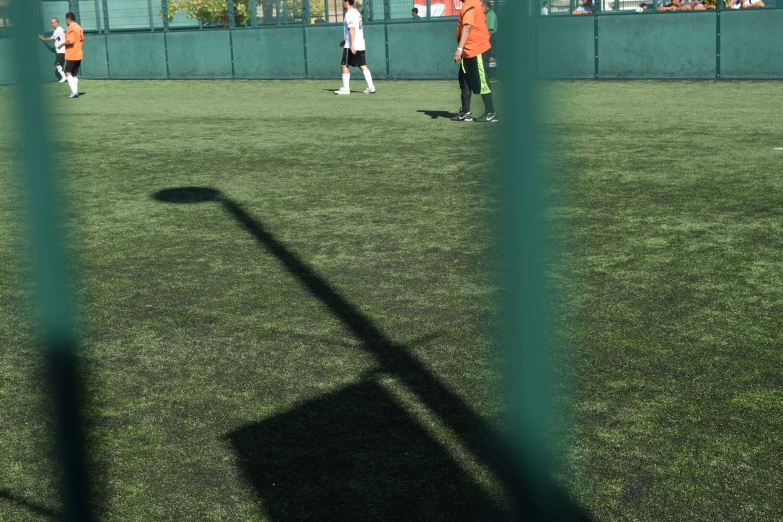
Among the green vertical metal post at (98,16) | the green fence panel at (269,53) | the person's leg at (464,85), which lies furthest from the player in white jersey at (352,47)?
the green vertical metal post at (98,16)

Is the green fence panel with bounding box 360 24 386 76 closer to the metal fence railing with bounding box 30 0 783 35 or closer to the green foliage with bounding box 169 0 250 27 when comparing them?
the metal fence railing with bounding box 30 0 783 35

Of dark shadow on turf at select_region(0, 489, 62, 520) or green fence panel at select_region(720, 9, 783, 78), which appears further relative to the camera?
green fence panel at select_region(720, 9, 783, 78)

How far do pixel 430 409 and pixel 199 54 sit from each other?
25633mm

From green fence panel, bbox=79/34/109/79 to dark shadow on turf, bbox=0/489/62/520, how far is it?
28677 mm

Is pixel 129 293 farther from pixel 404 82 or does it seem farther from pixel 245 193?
pixel 404 82

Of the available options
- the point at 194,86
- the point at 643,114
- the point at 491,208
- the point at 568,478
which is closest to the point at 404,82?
the point at 194,86

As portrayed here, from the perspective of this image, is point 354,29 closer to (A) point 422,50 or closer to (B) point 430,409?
(A) point 422,50

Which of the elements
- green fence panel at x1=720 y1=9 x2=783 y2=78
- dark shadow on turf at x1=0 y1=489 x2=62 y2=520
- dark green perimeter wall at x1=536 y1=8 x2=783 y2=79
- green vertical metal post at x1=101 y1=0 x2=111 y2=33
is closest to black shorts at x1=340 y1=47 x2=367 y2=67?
dark green perimeter wall at x1=536 y1=8 x2=783 y2=79

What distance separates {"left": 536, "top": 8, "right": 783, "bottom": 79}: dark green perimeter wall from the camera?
1945cm

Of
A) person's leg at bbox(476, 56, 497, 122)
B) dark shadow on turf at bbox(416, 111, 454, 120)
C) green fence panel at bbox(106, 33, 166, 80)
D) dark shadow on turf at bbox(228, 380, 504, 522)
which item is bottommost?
dark shadow on turf at bbox(228, 380, 504, 522)

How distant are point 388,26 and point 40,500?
2243 cm

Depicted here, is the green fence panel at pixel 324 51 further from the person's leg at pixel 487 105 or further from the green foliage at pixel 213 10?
the person's leg at pixel 487 105

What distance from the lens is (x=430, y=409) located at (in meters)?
3.91


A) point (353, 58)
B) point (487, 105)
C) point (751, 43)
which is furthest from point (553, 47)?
point (353, 58)
